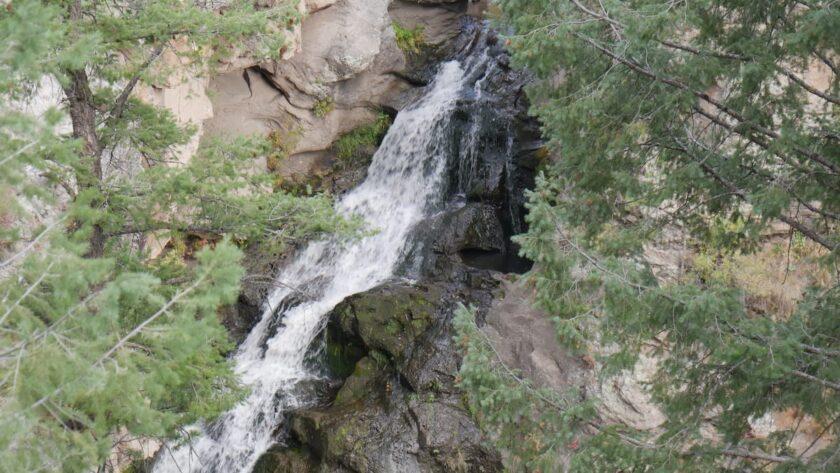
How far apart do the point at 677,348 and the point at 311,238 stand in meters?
3.95

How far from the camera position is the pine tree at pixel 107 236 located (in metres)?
3.48

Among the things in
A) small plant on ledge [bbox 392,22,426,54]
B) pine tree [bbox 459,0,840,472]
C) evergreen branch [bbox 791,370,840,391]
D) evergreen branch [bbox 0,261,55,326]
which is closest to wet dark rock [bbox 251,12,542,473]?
pine tree [bbox 459,0,840,472]

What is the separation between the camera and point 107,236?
701 centimetres

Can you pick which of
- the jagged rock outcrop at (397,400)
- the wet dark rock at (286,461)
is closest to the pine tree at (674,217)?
the jagged rock outcrop at (397,400)

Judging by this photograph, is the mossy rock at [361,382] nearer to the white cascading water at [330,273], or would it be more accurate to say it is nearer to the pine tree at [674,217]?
the white cascading water at [330,273]

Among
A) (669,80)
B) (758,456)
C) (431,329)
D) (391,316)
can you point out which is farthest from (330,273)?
(758,456)

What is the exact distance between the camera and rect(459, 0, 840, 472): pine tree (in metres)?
4.92

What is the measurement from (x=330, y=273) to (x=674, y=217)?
760cm

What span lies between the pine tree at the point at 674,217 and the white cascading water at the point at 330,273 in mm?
3092

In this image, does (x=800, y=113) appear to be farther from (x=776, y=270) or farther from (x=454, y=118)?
(x=454, y=118)

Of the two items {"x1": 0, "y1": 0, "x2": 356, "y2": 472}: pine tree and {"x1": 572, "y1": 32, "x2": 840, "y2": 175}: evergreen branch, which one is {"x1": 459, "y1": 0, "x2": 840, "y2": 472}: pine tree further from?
{"x1": 0, "y1": 0, "x2": 356, "y2": 472}: pine tree

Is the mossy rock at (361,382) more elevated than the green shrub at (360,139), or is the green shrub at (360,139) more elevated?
the green shrub at (360,139)

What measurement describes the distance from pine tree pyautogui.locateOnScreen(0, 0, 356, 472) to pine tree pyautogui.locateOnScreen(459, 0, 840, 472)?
2.46 metres

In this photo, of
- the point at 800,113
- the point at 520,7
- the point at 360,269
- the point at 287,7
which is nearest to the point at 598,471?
the point at 800,113
